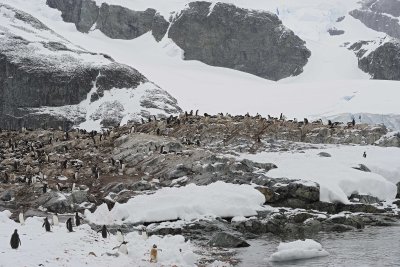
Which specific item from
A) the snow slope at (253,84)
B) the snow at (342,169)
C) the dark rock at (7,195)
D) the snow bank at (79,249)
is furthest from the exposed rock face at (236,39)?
the snow bank at (79,249)

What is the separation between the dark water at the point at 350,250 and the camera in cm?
2353

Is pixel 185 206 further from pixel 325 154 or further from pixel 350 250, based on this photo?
pixel 325 154

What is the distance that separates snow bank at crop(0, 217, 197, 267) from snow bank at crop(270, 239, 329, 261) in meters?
4.04

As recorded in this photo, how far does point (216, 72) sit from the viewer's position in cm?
17300

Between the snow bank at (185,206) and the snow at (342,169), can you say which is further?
the snow at (342,169)

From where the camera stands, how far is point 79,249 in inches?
911

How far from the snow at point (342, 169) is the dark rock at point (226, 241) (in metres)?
10.8

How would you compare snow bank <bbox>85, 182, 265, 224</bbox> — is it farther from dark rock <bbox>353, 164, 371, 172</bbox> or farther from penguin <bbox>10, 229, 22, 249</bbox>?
penguin <bbox>10, 229, 22, 249</bbox>

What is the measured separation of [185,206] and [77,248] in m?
12.2

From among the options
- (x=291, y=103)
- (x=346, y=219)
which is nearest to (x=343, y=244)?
(x=346, y=219)

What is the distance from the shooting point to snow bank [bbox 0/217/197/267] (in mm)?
20078

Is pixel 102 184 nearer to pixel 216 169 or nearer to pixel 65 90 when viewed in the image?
pixel 216 169

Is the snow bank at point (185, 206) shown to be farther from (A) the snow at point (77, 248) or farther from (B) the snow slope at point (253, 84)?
(B) the snow slope at point (253, 84)

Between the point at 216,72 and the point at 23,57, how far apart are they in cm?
7867
